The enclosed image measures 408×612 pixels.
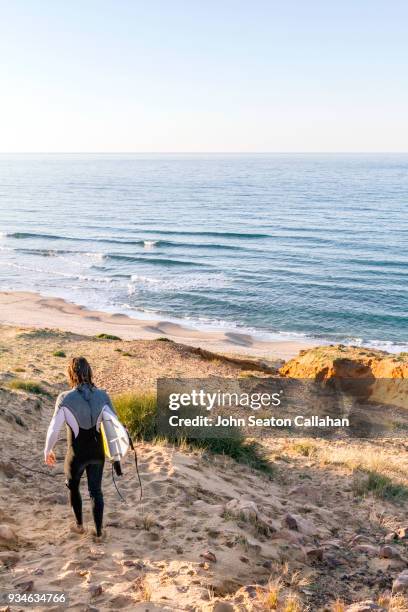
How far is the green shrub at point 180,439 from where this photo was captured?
32.2 ft

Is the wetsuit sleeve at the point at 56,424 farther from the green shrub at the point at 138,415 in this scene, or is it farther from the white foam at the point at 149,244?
the white foam at the point at 149,244

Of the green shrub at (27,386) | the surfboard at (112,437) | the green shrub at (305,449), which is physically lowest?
the green shrub at (305,449)

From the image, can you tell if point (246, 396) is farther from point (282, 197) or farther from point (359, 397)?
point (282, 197)

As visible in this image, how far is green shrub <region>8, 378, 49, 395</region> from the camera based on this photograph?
13.5 m

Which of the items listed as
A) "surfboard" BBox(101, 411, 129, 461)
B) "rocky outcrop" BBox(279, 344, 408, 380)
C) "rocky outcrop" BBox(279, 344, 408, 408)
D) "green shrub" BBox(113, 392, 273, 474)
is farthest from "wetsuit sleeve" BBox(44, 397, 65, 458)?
"rocky outcrop" BBox(279, 344, 408, 380)

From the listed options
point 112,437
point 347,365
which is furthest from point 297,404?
point 112,437

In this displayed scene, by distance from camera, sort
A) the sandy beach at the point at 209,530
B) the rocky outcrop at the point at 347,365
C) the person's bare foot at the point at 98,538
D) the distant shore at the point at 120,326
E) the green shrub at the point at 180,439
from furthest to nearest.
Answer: the distant shore at the point at 120,326 → the rocky outcrop at the point at 347,365 → the green shrub at the point at 180,439 → the person's bare foot at the point at 98,538 → the sandy beach at the point at 209,530

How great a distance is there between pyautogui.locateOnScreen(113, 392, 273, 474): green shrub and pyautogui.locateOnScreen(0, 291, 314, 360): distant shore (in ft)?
50.2

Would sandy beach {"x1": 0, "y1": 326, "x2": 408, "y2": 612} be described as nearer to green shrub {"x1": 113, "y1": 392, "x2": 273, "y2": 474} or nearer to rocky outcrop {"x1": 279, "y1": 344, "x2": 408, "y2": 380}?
green shrub {"x1": 113, "y1": 392, "x2": 273, "y2": 474}

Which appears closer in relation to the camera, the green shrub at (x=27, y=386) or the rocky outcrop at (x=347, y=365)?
the green shrub at (x=27, y=386)

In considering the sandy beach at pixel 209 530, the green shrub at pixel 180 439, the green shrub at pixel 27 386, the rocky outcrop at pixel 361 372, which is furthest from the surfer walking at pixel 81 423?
the rocky outcrop at pixel 361 372

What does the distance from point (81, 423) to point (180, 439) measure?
4.36 metres

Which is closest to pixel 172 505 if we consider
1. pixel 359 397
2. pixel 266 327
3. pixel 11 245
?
pixel 359 397

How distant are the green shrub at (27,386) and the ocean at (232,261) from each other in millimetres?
18224
